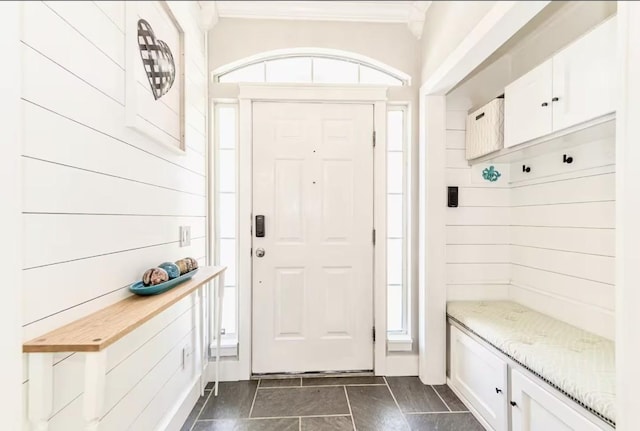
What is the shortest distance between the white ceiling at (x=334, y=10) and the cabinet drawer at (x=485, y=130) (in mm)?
688

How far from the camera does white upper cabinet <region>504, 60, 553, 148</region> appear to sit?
139cm

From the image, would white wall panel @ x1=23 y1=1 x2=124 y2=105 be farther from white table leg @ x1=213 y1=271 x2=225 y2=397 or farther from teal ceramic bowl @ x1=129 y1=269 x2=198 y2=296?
white table leg @ x1=213 y1=271 x2=225 y2=397

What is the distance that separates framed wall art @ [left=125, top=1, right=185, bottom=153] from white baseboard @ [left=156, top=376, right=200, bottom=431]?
1.24m

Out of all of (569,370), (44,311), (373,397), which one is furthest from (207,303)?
(569,370)

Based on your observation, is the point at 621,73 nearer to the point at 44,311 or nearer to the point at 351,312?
the point at 44,311

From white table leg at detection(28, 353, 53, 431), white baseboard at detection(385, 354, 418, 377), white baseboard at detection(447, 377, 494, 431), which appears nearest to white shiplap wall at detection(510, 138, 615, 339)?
white baseboard at detection(447, 377, 494, 431)

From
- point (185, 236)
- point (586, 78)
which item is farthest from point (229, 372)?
point (586, 78)

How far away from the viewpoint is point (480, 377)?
163cm

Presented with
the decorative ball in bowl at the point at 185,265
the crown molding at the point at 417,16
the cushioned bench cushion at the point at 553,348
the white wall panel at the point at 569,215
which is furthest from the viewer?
the crown molding at the point at 417,16

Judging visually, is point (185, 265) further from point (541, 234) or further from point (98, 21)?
point (541, 234)

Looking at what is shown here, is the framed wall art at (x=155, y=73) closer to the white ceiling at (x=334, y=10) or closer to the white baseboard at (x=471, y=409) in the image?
the white ceiling at (x=334, y=10)

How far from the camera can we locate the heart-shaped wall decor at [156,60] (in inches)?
42.8

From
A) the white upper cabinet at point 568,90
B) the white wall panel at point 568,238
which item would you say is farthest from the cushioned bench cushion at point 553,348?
the white upper cabinet at point 568,90

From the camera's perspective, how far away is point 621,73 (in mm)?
788
